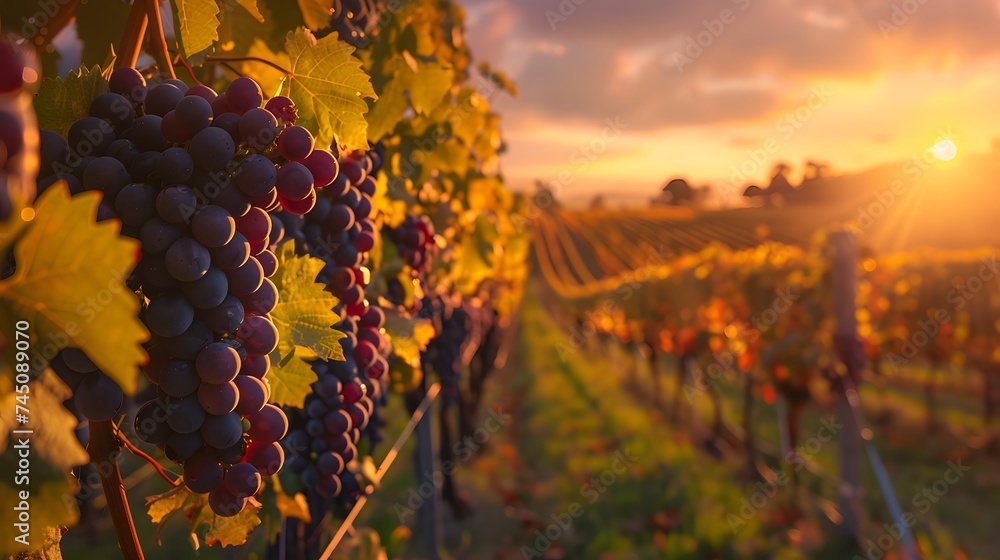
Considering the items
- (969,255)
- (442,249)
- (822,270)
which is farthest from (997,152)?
(442,249)

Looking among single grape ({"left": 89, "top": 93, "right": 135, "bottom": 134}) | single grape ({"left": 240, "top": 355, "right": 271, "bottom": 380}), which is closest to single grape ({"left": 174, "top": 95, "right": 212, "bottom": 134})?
single grape ({"left": 89, "top": 93, "right": 135, "bottom": 134})

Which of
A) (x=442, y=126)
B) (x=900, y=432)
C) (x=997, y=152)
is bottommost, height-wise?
(x=442, y=126)

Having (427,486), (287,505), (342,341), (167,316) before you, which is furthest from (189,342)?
(427,486)

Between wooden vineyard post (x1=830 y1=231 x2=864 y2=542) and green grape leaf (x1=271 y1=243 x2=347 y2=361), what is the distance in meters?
5.80

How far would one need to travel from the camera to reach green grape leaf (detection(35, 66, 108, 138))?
93 centimetres

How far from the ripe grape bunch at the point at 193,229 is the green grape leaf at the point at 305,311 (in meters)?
0.11

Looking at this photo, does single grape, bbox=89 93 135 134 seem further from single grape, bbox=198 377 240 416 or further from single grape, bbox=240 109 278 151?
single grape, bbox=198 377 240 416

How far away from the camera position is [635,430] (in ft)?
28.9

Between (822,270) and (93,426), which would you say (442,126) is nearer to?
(93,426)

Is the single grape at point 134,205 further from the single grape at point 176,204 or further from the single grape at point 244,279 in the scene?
the single grape at point 244,279

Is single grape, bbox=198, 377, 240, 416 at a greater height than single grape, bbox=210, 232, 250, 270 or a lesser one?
lesser

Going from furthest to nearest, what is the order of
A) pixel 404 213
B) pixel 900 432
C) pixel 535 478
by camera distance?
pixel 900 432
pixel 535 478
pixel 404 213

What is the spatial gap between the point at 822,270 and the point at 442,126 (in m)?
5.82

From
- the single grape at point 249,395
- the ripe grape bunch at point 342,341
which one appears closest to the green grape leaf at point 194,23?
the ripe grape bunch at point 342,341
